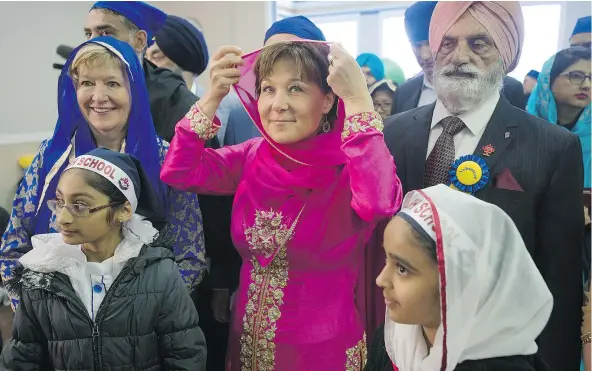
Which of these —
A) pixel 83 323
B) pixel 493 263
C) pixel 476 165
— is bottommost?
pixel 83 323

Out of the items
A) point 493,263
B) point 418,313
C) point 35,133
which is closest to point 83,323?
point 418,313

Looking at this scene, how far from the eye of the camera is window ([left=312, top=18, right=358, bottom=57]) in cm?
695

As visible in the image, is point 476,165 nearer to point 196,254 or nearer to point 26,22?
point 196,254

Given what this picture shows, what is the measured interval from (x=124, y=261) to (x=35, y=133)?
4.30 metres

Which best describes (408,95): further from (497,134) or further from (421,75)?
(497,134)

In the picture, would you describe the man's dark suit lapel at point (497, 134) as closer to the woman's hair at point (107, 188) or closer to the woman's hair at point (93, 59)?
the woman's hair at point (107, 188)

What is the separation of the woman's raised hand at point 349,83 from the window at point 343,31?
18.6 ft

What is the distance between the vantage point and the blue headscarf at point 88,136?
1833 millimetres

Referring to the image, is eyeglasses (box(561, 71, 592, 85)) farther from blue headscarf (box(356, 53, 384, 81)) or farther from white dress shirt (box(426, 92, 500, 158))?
blue headscarf (box(356, 53, 384, 81))

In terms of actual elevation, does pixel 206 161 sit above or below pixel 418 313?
above

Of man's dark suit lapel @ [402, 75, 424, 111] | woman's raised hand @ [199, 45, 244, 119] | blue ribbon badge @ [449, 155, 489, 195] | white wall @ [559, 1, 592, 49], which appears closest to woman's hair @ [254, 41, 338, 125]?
woman's raised hand @ [199, 45, 244, 119]

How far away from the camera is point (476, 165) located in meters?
1.56

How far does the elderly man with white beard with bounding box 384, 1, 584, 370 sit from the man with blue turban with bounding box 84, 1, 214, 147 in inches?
48.3

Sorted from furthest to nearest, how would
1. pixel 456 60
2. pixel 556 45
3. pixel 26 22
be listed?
pixel 556 45
pixel 26 22
pixel 456 60
